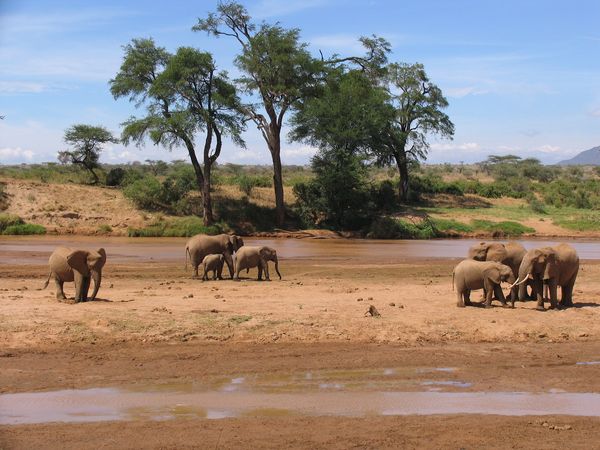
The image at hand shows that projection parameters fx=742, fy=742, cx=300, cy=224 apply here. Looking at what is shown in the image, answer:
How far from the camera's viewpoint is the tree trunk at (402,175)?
49.9 meters

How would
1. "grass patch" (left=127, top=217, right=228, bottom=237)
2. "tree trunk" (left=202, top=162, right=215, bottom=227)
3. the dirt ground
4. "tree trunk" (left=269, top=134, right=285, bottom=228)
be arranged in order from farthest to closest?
"tree trunk" (left=269, top=134, right=285, bottom=228), "tree trunk" (left=202, top=162, right=215, bottom=227), "grass patch" (left=127, top=217, right=228, bottom=237), the dirt ground

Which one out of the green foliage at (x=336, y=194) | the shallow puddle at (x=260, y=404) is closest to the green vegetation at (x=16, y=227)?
the green foliage at (x=336, y=194)

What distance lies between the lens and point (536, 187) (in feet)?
211

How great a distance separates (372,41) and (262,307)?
138 ft

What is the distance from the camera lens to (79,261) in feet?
47.4

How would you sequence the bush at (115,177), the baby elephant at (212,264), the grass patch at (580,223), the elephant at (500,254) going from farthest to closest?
the bush at (115,177), the grass patch at (580,223), the baby elephant at (212,264), the elephant at (500,254)

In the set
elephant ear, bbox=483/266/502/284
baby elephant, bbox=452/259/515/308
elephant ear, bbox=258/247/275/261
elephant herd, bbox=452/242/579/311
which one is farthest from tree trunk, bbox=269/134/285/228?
elephant ear, bbox=483/266/502/284

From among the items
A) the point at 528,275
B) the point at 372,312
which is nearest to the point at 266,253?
the point at 372,312

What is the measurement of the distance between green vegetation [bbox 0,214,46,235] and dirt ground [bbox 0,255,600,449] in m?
22.0

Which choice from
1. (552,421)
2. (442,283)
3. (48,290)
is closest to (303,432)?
(552,421)

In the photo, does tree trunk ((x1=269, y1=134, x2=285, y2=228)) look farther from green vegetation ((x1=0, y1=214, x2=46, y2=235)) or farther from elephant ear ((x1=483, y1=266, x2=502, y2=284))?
elephant ear ((x1=483, y1=266, x2=502, y2=284))

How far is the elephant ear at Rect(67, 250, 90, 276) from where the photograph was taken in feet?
47.1

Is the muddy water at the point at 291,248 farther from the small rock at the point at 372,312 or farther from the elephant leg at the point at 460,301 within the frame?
the small rock at the point at 372,312

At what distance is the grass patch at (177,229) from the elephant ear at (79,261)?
2553 centimetres
